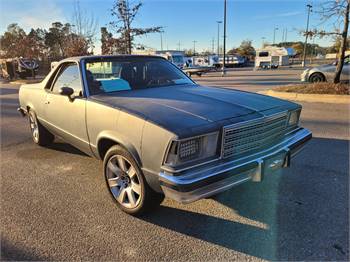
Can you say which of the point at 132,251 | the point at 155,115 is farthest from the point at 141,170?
the point at 132,251

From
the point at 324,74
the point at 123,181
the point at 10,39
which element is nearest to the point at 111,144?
the point at 123,181

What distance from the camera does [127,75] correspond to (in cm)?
404

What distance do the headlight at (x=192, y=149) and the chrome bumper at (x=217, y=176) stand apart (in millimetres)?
99

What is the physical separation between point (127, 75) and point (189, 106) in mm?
1420

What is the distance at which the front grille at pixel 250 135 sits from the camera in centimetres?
265

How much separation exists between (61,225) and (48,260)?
53 centimetres

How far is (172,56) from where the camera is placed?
110 feet

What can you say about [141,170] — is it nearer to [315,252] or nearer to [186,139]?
[186,139]

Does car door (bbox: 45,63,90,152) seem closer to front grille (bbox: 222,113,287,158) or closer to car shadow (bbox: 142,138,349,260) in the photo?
car shadow (bbox: 142,138,349,260)

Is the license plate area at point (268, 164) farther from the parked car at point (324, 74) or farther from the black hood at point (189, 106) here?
the parked car at point (324, 74)

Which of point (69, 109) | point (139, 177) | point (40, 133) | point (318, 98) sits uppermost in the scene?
point (69, 109)

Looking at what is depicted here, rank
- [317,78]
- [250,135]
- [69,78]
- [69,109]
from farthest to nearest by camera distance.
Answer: [317,78], [69,78], [69,109], [250,135]

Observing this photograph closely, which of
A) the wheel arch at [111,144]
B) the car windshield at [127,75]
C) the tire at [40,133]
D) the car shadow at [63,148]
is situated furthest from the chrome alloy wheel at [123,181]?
the tire at [40,133]

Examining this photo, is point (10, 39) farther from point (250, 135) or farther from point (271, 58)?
point (250, 135)
